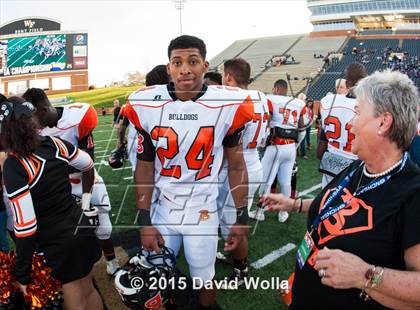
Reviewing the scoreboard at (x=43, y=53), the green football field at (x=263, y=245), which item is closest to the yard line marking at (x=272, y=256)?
the green football field at (x=263, y=245)

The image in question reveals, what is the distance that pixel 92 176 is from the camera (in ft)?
9.30

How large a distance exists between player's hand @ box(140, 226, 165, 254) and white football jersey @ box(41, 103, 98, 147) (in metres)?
1.41

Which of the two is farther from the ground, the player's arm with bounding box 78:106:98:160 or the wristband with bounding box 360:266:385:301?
the player's arm with bounding box 78:106:98:160

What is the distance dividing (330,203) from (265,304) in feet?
5.78

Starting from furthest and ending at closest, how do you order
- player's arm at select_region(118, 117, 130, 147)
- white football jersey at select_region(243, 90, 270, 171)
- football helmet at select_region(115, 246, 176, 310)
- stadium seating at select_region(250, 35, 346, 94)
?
stadium seating at select_region(250, 35, 346, 94) → player's arm at select_region(118, 117, 130, 147) → white football jersey at select_region(243, 90, 270, 171) → football helmet at select_region(115, 246, 176, 310)

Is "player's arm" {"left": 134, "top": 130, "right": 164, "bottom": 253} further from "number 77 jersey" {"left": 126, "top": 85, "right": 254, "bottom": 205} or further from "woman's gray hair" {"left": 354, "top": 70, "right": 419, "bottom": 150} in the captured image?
"woman's gray hair" {"left": 354, "top": 70, "right": 419, "bottom": 150}

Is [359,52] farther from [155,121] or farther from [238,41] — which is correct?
[155,121]

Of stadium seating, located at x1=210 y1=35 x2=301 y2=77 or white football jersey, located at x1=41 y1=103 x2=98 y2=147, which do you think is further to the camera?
stadium seating, located at x1=210 y1=35 x2=301 y2=77

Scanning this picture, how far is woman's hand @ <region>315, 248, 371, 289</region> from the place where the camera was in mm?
1350

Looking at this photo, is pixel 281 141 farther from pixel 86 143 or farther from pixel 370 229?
pixel 370 229

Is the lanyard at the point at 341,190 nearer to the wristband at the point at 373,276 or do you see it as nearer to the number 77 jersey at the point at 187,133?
the wristband at the point at 373,276

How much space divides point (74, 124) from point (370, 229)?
108 inches

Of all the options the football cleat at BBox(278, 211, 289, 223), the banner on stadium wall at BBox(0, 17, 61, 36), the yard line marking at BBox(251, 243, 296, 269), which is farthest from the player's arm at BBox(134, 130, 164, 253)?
the banner on stadium wall at BBox(0, 17, 61, 36)

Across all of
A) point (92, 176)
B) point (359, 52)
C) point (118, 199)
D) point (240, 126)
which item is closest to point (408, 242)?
point (240, 126)
